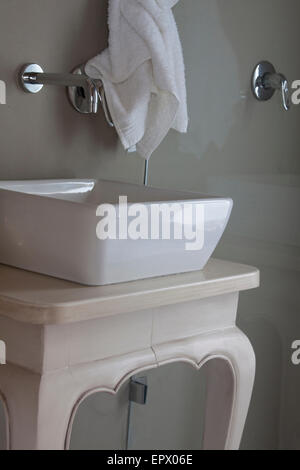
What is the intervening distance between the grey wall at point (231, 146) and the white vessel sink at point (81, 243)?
0.25 metres

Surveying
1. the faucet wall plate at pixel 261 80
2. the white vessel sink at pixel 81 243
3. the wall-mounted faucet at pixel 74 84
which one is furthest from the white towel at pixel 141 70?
the faucet wall plate at pixel 261 80

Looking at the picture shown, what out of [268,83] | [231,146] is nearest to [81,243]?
[231,146]

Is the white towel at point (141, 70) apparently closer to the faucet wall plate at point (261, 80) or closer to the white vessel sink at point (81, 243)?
the white vessel sink at point (81, 243)

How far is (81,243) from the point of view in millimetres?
1281

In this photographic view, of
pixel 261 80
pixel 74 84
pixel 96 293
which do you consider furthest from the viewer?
pixel 261 80

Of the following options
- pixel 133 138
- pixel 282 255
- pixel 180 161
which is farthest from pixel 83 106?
pixel 282 255

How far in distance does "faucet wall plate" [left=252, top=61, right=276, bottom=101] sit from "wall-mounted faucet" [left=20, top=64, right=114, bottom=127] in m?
0.50

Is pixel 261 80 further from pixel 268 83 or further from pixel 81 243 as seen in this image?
pixel 81 243

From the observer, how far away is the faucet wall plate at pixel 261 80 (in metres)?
1.98

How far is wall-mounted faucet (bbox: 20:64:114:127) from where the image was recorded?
1493 mm

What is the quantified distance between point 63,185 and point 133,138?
194mm

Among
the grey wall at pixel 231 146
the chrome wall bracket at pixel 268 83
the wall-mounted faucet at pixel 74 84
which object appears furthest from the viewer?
the chrome wall bracket at pixel 268 83

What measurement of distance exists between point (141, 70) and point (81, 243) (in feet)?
1.67

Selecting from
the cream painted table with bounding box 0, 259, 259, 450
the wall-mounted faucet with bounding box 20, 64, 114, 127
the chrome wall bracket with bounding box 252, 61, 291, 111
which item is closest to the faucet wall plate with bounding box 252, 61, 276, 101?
the chrome wall bracket with bounding box 252, 61, 291, 111
